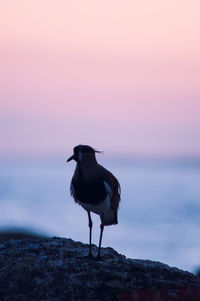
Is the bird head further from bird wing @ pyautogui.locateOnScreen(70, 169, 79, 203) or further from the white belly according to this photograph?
the white belly

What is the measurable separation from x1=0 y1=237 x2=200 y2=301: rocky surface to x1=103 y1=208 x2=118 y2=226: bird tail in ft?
4.61

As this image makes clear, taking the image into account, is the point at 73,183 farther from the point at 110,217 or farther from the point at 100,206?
the point at 110,217

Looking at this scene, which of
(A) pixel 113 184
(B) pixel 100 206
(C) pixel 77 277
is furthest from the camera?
(A) pixel 113 184

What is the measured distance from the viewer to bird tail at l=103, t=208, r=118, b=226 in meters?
12.7

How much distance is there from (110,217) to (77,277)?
290cm

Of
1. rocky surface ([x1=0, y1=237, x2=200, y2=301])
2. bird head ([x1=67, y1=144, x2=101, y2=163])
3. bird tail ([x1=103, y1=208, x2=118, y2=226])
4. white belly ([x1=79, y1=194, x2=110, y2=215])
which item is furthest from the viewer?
bird tail ([x1=103, y1=208, x2=118, y2=226])

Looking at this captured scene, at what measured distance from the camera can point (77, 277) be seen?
10102 millimetres

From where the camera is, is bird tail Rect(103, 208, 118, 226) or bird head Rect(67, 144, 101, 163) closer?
bird head Rect(67, 144, 101, 163)

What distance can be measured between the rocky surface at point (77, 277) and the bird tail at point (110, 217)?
55.3 inches

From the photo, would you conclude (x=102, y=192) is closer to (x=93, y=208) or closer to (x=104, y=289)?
(x=93, y=208)

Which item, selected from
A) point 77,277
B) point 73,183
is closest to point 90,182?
point 73,183

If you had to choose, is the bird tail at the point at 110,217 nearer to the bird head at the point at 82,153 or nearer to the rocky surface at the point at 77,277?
the rocky surface at the point at 77,277

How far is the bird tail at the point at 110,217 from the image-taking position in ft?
41.7

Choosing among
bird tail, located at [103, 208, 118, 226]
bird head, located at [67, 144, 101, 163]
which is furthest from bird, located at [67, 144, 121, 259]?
bird tail, located at [103, 208, 118, 226]
